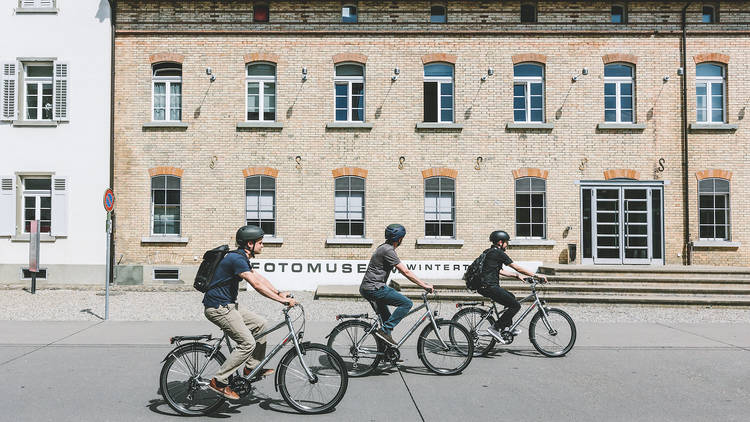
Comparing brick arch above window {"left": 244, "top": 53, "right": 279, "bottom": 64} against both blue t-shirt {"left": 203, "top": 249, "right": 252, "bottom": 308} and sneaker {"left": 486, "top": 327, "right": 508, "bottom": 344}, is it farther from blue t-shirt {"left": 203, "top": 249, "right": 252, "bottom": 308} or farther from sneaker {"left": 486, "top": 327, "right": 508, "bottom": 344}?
blue t-shirt {"left": 203, "top": 249, "right": 252, "bottom": 308}

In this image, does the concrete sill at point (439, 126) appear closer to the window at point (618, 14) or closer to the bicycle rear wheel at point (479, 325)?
→ the window at point (618, 14)

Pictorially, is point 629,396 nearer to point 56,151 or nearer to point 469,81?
point 469,81

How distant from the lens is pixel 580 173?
1557cm

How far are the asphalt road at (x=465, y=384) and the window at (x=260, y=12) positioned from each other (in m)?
10.5

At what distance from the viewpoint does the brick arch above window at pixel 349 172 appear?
15539mm

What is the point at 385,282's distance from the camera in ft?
21.5

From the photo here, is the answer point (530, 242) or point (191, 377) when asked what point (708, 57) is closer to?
point (530, 242)

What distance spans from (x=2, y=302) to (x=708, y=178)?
19239 mm

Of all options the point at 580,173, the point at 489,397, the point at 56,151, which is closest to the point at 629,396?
the point at 489,397

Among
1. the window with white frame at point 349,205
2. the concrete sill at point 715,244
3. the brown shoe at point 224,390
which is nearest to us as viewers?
the brown shoe at point 224,390

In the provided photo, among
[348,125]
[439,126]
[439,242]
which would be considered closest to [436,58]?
[439,126]

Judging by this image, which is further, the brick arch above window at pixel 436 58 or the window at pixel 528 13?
the window at pixel 528 13

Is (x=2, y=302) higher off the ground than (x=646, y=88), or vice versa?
(x=646, y=88)

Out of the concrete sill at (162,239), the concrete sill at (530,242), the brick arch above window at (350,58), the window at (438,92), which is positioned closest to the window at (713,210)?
the concrete sill at (530,242)
